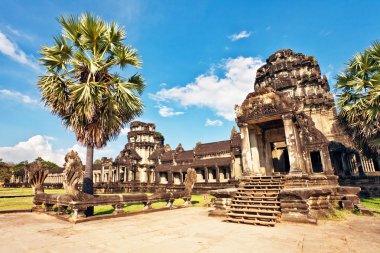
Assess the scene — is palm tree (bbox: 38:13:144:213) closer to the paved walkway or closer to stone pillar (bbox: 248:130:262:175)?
the paved walkway

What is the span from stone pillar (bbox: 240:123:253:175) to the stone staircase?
0.60 metres

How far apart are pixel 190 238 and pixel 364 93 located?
1493cm

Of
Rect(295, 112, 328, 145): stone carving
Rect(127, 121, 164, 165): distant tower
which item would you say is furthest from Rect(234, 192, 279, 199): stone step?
Rect(127, 121, 164, 165): distant tower

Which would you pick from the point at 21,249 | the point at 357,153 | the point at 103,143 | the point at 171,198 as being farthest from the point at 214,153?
the point at 21,249

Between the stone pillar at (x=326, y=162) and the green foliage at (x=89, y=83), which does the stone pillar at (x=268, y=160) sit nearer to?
the stone pillar at (x=326, y=162)

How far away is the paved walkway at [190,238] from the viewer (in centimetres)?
511

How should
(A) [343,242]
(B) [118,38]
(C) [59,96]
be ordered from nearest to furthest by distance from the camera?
(A) [343,242]
(C) [59,96]
(B) [118,38]

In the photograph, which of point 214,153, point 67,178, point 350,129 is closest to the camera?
point 67,178

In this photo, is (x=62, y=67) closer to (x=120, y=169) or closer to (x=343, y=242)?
(x=343, y=242)

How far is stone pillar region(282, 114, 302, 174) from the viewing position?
10.7 metres

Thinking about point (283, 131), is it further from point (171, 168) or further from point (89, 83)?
point (171, 168)

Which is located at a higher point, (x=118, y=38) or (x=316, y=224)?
(x=118, y=38)

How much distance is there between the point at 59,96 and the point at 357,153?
2641 centimetres

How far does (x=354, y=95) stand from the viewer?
14422 millimetres
